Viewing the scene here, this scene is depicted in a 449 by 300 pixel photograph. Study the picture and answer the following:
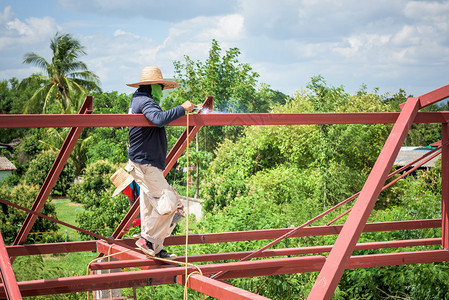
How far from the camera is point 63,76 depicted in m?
40.0

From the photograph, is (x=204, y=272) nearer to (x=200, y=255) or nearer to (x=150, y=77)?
(x=200, y=255)

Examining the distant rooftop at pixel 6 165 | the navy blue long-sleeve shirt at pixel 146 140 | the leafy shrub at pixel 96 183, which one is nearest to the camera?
the navy blue long-sleeve shirt at pixel 146 140

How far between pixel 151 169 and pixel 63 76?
37.4 meters

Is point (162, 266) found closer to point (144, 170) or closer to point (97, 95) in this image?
point (144, 170)

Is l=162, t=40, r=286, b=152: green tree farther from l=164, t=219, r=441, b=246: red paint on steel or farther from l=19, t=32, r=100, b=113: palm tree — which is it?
l=164, t=219, r=441, b=246: red paint on steel

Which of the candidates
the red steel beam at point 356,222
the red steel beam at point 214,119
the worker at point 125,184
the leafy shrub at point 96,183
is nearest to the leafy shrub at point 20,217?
the leafy shrub at point 96,183

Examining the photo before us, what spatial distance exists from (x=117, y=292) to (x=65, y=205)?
2771 cm

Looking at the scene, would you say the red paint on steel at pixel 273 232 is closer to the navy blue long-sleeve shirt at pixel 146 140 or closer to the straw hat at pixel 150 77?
the navy blue long-sleeve shirt at pixel 146 140

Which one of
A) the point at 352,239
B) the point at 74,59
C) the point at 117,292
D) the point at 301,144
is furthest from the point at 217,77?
the point at 352,239

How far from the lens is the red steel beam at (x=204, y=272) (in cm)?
429

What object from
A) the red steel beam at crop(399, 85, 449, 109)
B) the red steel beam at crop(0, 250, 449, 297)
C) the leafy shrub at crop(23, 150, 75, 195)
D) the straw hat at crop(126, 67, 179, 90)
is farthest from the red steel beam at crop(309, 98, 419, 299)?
the leafy shrub at crop(23, 150, 75, 195)

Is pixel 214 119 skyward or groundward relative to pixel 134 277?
skyward

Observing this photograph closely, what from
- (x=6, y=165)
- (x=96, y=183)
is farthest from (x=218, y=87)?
(x=6, y=165)

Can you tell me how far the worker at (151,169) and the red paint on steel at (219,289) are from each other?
0.59 metres
